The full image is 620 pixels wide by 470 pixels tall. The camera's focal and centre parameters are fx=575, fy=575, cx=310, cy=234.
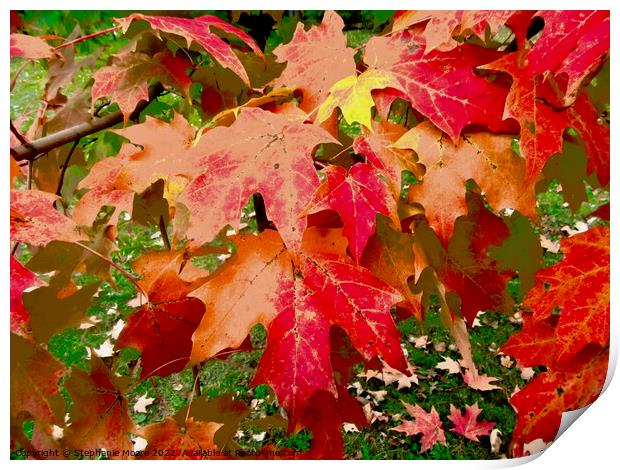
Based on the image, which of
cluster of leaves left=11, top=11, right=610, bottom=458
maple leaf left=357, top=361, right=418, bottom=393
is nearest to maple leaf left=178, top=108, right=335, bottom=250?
cluster of leaves left=11, top=11, right=610, bottom=458

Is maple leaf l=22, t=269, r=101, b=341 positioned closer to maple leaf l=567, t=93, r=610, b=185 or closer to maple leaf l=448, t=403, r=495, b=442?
maple leaf l=567, t=93, r=610, b=185

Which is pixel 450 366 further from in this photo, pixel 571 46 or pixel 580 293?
pixel 571 46

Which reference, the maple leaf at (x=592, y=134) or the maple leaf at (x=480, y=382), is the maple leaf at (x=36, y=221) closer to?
the maple leaf at (x=592, y=134)

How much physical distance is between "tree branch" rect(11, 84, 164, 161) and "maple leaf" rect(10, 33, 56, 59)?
3.6 inches

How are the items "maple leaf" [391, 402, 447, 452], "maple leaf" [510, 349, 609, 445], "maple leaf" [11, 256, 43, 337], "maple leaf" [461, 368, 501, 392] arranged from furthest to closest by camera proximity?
1. "maple leaf" [461, 368, 501, 392]
2. "maple leaf" [391, 402, 447, 452]
3. "maple leaf" [510, 349, 609, 445]
4. "maple leaf" [11, 256, 43, 337]

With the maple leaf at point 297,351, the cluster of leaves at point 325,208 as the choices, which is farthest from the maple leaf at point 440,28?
the maple leaf at point 297,351

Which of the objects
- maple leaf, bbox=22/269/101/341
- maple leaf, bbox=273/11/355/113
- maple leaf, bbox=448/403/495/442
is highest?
maple leaf, bbox=273/11/355/113

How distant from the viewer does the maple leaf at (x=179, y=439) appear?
57cm

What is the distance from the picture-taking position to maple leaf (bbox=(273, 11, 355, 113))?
49cm

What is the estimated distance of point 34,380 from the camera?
43cm

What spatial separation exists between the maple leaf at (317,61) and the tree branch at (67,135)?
0.65 feet

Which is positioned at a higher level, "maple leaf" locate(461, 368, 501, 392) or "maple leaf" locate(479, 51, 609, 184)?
"maple leaf" locate(479, 51, 609, 184)

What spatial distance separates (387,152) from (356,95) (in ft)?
0.17

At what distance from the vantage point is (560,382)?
0.53m
